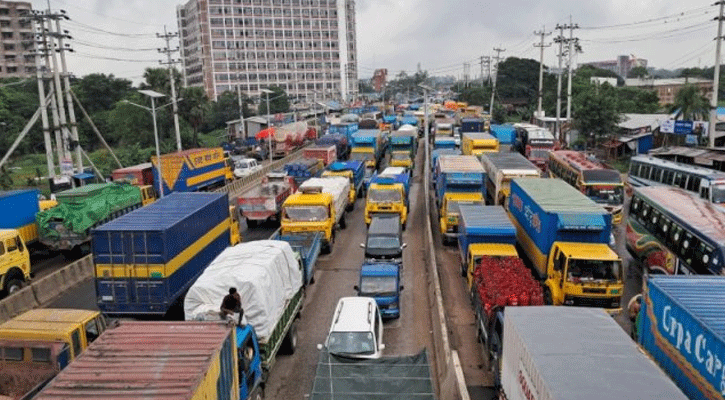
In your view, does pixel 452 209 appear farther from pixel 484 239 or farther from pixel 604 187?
pixel 604 187

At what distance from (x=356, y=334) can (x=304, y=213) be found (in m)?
11.7

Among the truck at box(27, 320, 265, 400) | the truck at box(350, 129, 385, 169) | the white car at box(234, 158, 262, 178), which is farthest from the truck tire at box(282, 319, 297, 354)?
the white car at box(234, 158, 262, 178)

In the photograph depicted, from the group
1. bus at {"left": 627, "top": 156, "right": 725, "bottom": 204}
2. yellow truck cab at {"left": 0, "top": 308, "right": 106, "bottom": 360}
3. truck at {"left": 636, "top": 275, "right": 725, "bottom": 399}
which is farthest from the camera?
bus at {"left": 627, "top": 156, "right": 725, "bottom": 204}

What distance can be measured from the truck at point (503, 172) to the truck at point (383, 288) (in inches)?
461

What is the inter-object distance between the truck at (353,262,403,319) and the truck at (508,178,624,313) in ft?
16.2

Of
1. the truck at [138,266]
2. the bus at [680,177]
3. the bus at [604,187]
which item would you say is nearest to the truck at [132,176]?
the truck at [138,266]

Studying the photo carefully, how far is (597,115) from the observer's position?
52656mm

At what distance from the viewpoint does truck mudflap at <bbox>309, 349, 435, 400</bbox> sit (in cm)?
1123

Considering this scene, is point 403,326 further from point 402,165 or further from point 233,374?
point 402,165

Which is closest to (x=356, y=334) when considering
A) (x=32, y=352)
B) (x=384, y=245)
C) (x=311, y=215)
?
(x=32, y=352)

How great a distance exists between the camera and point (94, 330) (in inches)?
539

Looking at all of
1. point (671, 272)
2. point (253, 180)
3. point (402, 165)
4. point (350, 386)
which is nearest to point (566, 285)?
point (671, 272)

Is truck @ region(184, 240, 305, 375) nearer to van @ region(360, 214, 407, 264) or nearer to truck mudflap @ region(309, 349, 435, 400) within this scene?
truck mudflap @ region(309, 349, 435, 400)

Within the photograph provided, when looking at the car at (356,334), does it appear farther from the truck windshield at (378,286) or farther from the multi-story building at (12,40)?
the multi-story building at (12,40)
